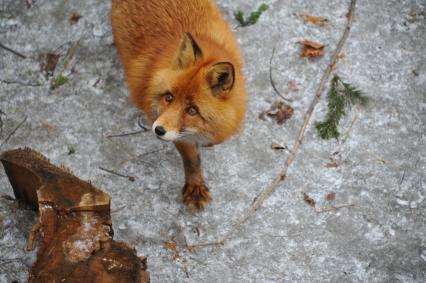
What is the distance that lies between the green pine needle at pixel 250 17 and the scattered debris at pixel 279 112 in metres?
1.05

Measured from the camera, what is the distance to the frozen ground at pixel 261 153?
13.0 feet

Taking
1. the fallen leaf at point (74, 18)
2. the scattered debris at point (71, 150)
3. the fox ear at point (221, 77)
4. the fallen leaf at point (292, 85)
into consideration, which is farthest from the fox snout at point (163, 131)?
the fallen leaf at point (74, 18)

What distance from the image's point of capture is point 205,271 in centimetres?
389

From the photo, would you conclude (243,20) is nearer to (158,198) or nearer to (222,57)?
(222,57)

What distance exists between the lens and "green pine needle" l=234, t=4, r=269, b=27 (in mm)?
5273

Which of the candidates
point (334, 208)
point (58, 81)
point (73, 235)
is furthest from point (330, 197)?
point (58, 81)

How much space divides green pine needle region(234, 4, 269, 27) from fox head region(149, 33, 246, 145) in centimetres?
177

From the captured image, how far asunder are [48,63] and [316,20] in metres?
2.86

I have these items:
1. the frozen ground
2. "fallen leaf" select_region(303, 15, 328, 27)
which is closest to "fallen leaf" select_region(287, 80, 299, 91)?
the frozen ground

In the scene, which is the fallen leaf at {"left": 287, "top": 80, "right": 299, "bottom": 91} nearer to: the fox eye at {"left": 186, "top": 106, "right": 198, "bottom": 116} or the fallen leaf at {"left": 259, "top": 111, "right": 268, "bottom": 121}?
the fallen leaf at {"left": 259, "top": 111, "right": 268, "bottom": 121}

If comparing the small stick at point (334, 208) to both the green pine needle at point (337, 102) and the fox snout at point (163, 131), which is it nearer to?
the green pine needle at point (337, 102)

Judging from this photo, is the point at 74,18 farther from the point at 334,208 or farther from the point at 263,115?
the point at 334,208

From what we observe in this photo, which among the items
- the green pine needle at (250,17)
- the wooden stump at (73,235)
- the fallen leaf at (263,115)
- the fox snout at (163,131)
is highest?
the fox snout at (163,131)

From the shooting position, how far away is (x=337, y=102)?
4738 millimetres
